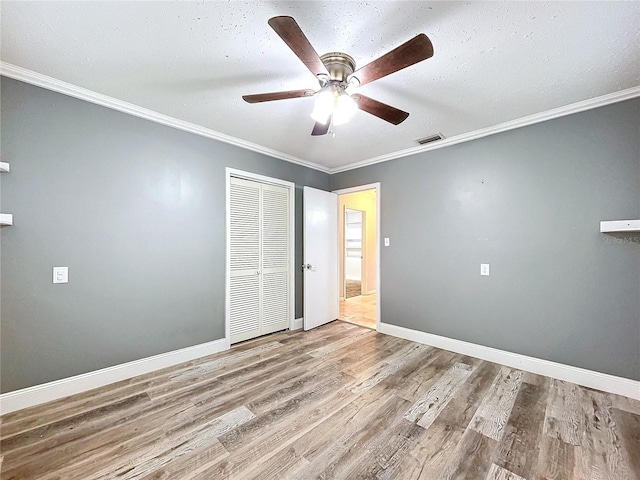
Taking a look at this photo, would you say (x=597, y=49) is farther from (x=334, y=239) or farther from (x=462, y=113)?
(x=334, y=239)

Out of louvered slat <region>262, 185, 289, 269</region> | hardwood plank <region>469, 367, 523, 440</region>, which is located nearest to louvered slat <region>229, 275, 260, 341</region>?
louvered slat <region>262, 185, 289, 269</region>

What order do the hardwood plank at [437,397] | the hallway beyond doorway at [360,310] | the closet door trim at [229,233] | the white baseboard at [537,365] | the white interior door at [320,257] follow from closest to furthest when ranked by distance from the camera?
the hardwood plank at [437,397] < the white baseboard at [537,365] < the closet door trim at [229,233] < the white interior door at [320,257] < the hallway beyond doorway at [360,310]

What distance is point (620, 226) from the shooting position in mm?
2180

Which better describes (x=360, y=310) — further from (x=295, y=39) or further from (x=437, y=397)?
(x=295, y=39)

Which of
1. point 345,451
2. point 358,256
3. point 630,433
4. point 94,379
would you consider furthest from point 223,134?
point 358,256

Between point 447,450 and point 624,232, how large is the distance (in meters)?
2.36

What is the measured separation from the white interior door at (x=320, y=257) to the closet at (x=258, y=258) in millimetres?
288

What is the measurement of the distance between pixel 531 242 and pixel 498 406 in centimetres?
162

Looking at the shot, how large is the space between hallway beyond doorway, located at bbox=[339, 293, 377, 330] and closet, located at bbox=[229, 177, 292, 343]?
125 centimetres

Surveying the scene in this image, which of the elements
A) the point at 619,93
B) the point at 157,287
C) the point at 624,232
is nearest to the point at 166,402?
the point at 157,287

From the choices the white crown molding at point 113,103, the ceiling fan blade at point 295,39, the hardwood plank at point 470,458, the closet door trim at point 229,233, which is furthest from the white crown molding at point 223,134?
the hardwood plank at point 470,458

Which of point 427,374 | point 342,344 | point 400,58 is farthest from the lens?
point 342,344

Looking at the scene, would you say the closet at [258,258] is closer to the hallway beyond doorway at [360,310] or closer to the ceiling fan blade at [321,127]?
the hallway beyond doorway at [360,310]

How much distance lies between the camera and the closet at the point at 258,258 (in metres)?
3.38
